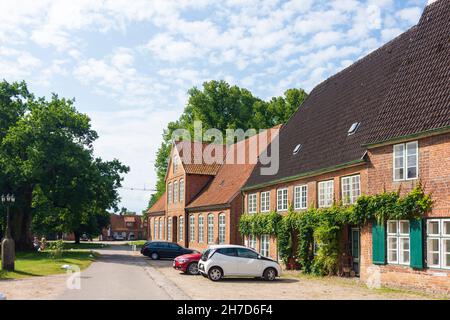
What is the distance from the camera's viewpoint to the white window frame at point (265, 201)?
3068 centimetres

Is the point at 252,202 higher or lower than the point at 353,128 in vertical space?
lower

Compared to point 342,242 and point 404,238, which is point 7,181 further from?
point 404,238

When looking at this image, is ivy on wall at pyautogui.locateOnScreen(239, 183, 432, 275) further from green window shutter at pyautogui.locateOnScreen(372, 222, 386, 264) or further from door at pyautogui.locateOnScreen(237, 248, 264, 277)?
door at pyautogui.locateOnScreen(237, 248, 264, 277)

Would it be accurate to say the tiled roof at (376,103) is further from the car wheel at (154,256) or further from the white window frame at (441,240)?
the car wheel at (154,256)

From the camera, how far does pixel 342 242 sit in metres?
23.2

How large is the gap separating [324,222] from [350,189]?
2.06 metres

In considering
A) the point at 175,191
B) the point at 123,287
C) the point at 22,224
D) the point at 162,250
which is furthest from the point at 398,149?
the point at 22,224

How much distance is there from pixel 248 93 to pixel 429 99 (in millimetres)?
49220

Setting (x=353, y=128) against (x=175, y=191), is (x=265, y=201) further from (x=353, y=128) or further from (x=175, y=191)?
(x=175, y=191)

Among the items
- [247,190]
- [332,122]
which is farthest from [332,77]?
[247,190]

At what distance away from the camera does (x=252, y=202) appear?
33156 mm

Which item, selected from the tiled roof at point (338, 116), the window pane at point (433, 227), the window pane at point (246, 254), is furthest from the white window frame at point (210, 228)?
the window pane at point (433, 227)

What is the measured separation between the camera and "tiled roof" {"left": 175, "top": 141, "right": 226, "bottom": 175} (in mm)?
46938

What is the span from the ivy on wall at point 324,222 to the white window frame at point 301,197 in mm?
393
